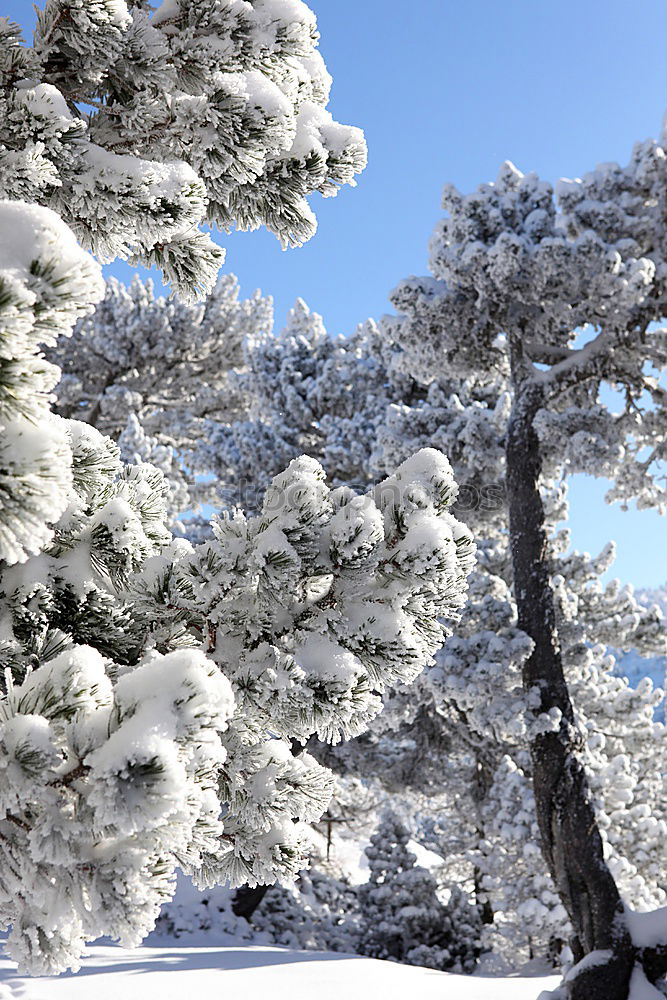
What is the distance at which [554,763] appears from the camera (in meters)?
6.99

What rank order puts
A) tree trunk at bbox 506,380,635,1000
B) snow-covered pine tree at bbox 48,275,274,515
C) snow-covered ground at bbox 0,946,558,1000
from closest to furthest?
snow-covered ground at bbox 0,946,558,1000 → tree trunk at bbox 506,380,635,1000 → snow-covered pine tree at bbox 48,275,274,515

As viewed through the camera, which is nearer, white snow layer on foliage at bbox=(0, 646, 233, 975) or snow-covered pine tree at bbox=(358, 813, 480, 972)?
white snow layer on foliage at bbox=(0, 646, 233, 975)

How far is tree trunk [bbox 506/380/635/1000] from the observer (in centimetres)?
617

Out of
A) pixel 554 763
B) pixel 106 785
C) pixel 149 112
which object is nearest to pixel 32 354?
pixel 106 785

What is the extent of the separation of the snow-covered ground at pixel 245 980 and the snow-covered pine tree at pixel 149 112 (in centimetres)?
563

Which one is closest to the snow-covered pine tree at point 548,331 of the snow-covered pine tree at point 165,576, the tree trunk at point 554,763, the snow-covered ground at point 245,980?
the tree trunk at point 554,763

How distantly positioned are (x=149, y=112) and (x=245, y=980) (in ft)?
23.8

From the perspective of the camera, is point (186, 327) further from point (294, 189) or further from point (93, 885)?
point (93, 885)

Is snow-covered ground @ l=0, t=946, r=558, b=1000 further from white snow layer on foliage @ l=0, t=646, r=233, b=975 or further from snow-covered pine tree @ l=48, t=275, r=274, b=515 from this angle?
snow-covered pine tree @ l=48, t=275, r=274, b=515

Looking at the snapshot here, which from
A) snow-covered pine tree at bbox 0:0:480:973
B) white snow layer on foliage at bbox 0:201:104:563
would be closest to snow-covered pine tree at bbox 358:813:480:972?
snow-covered pine tree at bbox 0:0:480:973

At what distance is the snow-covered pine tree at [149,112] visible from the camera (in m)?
2.31

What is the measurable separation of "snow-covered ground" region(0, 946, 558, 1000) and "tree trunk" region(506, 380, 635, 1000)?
1503mm

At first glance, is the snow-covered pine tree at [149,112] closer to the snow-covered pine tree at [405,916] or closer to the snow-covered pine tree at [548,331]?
the snow-covered pine tree at [548,331]

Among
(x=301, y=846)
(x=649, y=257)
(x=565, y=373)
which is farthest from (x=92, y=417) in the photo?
(x=301, y=846)
